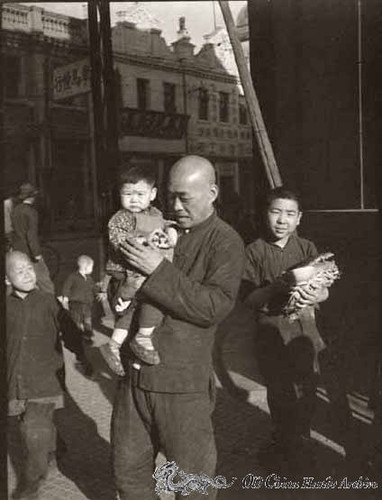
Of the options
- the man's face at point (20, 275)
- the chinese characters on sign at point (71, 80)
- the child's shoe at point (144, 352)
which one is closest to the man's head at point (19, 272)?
the man's face at point (20, 275)

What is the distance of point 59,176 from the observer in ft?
86.1

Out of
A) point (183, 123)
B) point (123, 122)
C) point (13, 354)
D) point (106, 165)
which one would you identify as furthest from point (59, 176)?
point (13, 354)

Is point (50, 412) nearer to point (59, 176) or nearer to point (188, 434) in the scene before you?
point (188, 434)

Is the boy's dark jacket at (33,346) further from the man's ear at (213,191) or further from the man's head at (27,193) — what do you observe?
the man's head at (27,193)

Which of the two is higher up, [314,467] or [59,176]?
[59,176]

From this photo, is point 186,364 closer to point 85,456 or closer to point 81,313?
point 85,456

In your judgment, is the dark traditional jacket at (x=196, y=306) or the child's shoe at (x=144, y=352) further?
the child's shoe at (x=144, y=352)

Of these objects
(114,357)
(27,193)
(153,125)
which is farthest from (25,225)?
(153,125)

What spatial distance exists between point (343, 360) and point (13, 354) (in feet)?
7.86

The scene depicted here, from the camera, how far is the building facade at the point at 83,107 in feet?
70.5

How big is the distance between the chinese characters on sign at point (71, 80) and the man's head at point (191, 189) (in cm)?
345

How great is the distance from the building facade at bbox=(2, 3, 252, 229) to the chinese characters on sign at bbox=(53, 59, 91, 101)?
1488cm

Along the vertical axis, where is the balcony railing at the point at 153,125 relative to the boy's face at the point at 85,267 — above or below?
above

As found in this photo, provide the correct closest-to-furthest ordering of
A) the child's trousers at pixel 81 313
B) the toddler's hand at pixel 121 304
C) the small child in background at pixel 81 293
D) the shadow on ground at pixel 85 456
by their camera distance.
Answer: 1. the toddler's hand at pixel 121 304
2. the shadow on ground at pixel 85 456
3. the child's trousers at pixel 81 313
4. the small child in background at pixel 81 293
